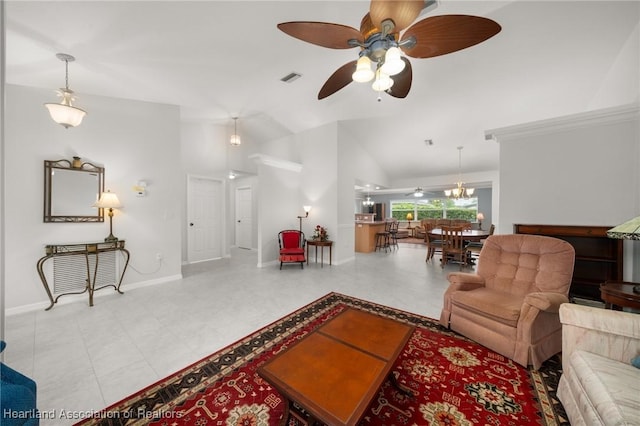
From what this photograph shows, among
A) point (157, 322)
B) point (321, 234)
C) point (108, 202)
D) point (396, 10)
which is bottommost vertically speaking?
point (157, 322)

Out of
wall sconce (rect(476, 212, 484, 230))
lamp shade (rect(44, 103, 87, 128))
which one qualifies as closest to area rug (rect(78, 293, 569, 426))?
lamp shade (rect(44, 103, 87, 128))

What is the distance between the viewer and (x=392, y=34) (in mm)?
1554

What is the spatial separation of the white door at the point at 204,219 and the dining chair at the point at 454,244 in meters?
5.73

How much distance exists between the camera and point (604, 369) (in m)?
1.19

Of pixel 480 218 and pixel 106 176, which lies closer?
pixel 106 176

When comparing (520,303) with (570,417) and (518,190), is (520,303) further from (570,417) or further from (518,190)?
(518,190)

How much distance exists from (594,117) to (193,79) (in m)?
5.12

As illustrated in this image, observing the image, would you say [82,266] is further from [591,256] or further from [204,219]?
[591,256]

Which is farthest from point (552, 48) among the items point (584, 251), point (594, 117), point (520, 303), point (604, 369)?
point (604, 369)

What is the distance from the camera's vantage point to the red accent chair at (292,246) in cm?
485

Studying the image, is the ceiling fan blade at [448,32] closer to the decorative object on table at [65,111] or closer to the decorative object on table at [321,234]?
the decorative object on table at [65,111]

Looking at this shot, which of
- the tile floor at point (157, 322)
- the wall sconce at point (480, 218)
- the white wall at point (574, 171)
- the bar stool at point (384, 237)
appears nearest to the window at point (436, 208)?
the wall sconce at point (480, 218)

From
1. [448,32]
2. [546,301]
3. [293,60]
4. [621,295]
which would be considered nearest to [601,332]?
[546,301]

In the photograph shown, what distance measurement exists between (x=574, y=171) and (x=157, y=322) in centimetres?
518
